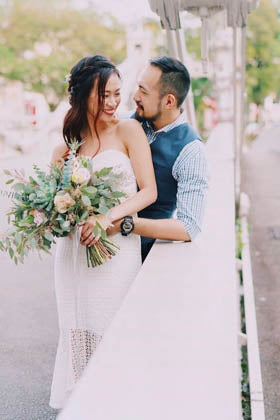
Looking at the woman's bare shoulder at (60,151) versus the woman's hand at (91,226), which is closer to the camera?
the woman's hand at (91,226)

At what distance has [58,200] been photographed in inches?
96.5

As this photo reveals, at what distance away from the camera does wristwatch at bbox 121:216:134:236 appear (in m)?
2.73

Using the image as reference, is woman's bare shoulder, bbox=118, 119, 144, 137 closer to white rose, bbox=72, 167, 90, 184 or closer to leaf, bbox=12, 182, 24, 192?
white rose, bbox=72, 167, 90, 184

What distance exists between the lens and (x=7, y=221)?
2760mm

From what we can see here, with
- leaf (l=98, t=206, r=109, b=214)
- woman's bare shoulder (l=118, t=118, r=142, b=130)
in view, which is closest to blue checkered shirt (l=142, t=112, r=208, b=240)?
woman's bare shoulder (l=118, t=118, r=142, b=130)

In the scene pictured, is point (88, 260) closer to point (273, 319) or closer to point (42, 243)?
point (42, 243)

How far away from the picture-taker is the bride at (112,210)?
274 centimetres

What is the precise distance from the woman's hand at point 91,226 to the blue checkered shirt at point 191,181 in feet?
1.47

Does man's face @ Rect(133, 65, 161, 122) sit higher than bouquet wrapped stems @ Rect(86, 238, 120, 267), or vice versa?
man's face @ Rect(133, 65, 161, 122)

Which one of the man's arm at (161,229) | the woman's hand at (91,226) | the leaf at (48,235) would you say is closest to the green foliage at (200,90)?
the man's arm at (161,229)

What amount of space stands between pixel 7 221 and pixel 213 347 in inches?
45.0

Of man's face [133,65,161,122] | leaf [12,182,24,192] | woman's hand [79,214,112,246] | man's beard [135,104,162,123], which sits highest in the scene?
man's face [133,65,161,122]

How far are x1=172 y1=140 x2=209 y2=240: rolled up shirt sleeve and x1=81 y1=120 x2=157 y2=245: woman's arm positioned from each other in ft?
0.53

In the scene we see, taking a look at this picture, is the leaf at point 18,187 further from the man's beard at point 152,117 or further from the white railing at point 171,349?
the man's beard at point 152,117
